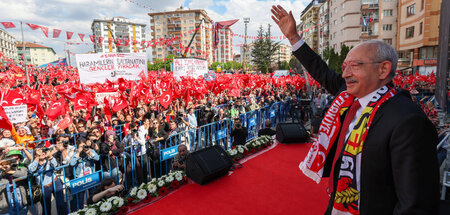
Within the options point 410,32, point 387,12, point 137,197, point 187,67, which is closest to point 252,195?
point 137,197

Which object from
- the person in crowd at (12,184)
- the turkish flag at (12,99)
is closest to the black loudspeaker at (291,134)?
the person in crowd at (12,184)

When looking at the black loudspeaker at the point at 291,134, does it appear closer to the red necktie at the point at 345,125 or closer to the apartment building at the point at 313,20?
the red necktie at the point at 345,125

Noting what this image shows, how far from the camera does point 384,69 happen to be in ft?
5.09

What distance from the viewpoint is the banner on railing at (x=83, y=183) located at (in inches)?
179

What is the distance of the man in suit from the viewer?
4.13 ft

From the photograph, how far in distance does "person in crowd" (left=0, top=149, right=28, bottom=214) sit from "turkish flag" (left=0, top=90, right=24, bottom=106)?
1966mm

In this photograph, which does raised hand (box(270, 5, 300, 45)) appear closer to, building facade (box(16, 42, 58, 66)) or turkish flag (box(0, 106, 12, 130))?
turkish flag (box(0, 106, 12, 130))

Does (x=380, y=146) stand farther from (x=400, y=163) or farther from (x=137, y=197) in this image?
(x=137, y=197)

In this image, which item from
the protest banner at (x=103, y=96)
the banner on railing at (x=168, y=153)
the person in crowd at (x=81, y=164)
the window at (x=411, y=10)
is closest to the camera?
the person in crowd at (x=81, y=164)

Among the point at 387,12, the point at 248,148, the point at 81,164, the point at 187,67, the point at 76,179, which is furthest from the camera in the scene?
the point at 387,12

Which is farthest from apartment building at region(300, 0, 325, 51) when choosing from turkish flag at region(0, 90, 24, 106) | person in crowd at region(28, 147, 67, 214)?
person in crowd at region(28, 147, 67, 214)

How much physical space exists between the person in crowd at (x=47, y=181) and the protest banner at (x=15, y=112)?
2292 mm

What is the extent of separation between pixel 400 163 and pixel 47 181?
571 cm

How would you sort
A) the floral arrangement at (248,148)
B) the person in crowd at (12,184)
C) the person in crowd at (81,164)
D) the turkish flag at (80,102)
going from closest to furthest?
the person in crowd at (12,184), the person in crowd at (81,164), the floral arrangement at (248,148), the turkish flag at (80,102)
